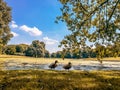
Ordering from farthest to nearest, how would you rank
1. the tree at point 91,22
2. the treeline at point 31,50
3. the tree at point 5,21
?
the treeline at point 31,50
the tree at point 5,21
the tree at point 91,22

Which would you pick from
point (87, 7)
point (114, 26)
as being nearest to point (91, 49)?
point (114, 26)

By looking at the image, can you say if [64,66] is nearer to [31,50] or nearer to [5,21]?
[5,21]

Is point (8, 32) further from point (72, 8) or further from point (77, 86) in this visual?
point (77, 86)

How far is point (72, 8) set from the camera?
16.1 metres

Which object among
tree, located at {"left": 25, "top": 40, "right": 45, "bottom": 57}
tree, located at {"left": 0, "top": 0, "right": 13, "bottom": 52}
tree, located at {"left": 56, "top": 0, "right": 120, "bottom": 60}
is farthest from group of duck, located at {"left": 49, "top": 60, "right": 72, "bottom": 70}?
tree, located at {"left": 25, "top": 40, "right": 45, "bottom": 57}

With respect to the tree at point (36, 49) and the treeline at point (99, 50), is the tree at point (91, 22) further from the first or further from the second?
the tree at point (36, 49)

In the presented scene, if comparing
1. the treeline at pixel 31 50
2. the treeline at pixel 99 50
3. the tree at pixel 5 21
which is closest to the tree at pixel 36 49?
the treeline at pixel 31 50

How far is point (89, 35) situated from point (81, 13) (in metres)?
1.67

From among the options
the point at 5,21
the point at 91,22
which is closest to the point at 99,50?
the point at 91,22

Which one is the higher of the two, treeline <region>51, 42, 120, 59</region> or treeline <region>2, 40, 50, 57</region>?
treeline <region>2, 40, 50, 57</region>

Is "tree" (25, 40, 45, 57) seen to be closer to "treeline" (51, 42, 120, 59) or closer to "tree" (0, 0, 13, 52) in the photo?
"tree" (0, 0, 13, 52)

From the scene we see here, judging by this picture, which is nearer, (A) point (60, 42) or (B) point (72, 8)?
(A) point (60, 42)

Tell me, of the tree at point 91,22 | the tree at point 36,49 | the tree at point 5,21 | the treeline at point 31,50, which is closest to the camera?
the tree at point 91,22

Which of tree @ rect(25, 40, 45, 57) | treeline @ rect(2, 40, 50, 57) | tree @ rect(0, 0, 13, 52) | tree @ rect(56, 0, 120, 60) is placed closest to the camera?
tree @ rect(56, 0, 120, 60)
